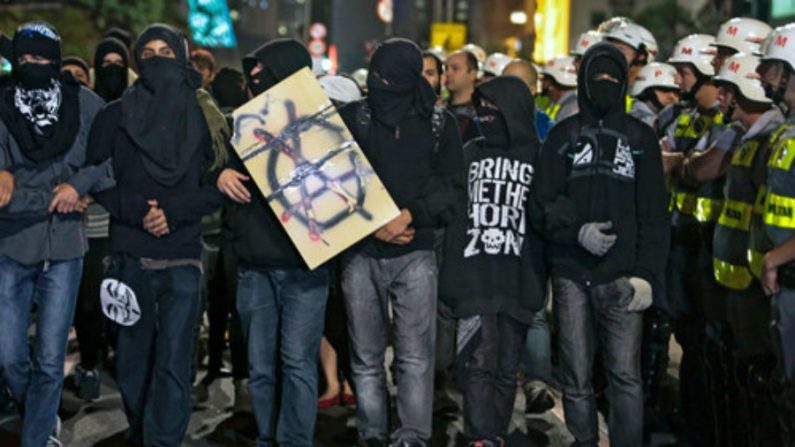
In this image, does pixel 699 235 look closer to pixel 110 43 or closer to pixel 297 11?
pixel 110 43

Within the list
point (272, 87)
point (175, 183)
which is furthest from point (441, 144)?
point (175, 183)

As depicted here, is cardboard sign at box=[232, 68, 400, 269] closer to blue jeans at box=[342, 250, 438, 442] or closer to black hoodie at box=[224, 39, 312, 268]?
black hoodie at box=[224, 39, 312, 268]

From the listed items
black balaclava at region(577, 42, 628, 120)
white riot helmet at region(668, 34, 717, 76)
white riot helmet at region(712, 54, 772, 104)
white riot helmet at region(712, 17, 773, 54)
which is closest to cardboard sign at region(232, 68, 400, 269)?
black balaclava at region(577, 42, 628, 120)

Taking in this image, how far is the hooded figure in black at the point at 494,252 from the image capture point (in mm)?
6965

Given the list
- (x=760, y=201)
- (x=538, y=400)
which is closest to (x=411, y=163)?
(x=760, y=201)

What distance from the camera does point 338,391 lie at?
8.41 metres

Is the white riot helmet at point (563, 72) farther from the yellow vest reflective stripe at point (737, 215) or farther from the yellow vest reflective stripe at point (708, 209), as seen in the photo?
the yellow vest reflective stripe at point (737, 215)

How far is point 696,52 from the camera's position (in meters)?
9.28

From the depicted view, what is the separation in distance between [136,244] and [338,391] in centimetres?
220

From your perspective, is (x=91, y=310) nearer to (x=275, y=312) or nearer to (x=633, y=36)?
(x=275, y=312)

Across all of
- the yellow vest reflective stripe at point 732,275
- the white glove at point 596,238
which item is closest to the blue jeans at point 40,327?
the white glove at point 596,238

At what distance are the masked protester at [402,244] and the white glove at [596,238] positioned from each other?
67cm

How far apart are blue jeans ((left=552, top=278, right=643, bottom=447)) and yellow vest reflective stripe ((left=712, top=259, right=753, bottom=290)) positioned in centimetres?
48

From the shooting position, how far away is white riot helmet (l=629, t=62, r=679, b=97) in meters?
9.59
